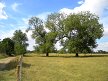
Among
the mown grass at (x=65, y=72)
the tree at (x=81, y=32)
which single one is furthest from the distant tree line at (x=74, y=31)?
the mown grass at (x=65, y=72)

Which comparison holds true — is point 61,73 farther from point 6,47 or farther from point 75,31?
point 6,47

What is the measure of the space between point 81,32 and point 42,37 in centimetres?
2262

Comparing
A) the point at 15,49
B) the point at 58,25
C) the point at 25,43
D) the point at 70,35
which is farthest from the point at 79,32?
the point at 25,43

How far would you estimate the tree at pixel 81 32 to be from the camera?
277 ft

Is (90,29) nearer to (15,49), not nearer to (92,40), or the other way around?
(92,40)

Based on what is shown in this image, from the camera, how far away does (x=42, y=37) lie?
344 ft

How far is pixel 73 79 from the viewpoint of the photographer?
20.5 meters

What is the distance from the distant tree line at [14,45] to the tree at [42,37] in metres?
10.1

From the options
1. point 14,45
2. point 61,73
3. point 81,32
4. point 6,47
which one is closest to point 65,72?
point 61,73

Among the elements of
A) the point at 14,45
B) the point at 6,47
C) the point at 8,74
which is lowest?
the point at 8,74

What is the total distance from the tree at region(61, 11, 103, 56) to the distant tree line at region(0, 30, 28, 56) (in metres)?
27.7

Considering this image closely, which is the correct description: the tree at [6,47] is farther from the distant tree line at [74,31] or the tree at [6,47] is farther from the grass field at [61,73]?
the grass field at [61,73]

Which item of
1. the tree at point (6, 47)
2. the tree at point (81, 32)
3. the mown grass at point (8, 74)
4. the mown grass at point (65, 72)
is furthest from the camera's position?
the tree at point (6, 47)

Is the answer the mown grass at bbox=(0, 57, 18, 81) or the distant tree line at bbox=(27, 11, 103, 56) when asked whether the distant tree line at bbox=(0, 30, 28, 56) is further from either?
the mown grass at bbox=(0, 57, 18, 81)
